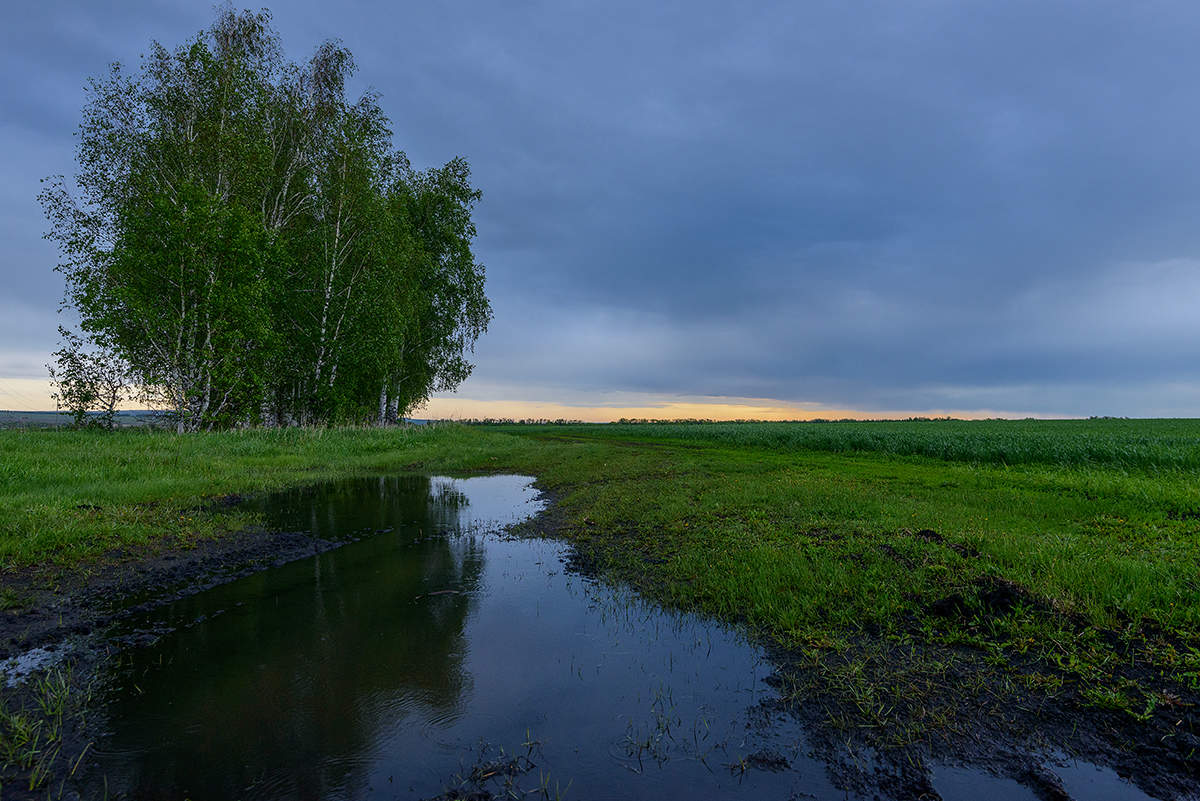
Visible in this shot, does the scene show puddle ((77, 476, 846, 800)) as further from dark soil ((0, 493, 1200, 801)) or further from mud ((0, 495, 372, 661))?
mud ((0, 495, 372, 661))

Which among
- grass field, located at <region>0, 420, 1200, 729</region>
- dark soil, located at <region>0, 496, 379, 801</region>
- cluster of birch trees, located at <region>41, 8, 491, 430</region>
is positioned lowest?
dark soil, located at <region>0, 496, 379, 801</region>

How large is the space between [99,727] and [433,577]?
14.0ft

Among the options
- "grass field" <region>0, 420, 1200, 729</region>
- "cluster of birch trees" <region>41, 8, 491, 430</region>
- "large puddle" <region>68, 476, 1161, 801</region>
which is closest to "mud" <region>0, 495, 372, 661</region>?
"grass field" <region>0, 420, 1200, 729</region>

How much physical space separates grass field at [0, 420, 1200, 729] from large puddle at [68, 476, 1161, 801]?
105 centimetres

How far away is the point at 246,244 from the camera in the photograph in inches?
907

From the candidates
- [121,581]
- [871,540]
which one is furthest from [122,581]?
[871,540]

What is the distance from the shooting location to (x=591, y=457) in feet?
83.6

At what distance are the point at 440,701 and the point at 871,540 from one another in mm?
7083

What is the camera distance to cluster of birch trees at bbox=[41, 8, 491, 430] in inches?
891

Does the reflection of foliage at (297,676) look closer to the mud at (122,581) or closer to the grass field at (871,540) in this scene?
the mud at (122,581)

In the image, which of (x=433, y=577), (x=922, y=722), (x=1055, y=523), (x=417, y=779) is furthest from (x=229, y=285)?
(x=1055, y=523)

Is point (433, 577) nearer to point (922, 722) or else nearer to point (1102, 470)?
point (922, 722)

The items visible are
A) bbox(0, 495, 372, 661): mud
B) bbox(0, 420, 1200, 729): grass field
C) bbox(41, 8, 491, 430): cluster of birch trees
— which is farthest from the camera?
bbox(41, 8, 491, 430): cluster of birch trees

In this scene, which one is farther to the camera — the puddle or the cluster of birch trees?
the cluster of birch trees
